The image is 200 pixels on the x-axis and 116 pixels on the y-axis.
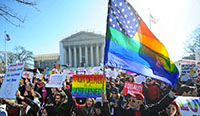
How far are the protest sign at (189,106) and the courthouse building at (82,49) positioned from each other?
69.5 meters

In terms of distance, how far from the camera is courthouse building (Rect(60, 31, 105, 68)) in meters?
74.5

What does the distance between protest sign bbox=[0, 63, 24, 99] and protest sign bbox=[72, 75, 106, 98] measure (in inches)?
99.4

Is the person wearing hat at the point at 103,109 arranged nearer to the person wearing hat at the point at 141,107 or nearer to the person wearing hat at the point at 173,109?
the person wearing hat at the point at 141,107

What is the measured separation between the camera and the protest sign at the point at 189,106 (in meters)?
3.84

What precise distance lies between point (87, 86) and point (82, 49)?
236ft

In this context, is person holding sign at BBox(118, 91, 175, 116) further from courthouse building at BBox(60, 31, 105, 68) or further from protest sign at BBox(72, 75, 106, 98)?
courthouse building at BBox(60, 31, 105, 68)

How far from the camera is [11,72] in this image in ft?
12.9

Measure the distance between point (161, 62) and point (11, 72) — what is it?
3009mm

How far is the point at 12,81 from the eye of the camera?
145 inches

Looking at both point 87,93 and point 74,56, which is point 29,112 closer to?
point 87,93

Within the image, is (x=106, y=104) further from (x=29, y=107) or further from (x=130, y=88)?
(x=29, y=107)

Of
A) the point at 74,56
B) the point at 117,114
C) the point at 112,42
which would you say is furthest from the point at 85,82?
the point at 74,56

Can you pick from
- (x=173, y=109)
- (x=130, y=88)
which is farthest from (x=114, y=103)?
(x=173, y=109)

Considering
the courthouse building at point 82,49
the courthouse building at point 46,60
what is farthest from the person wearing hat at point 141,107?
the courthouse building at point 46,60
